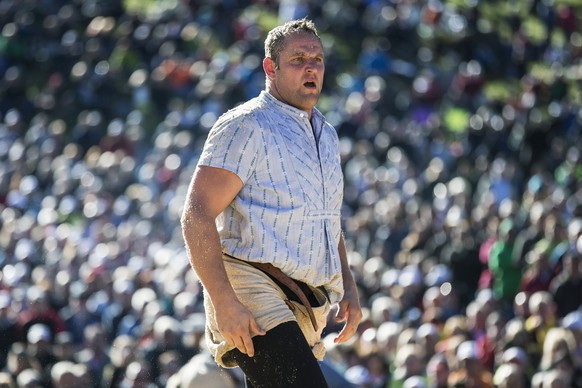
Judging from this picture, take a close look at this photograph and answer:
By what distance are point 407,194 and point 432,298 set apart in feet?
8.77

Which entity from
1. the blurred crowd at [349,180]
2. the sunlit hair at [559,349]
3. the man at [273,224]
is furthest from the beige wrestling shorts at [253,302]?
the sunlit hair at [559,349]

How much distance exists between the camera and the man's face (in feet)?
12.1

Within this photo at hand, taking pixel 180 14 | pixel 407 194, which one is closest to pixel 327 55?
pixel 180 14

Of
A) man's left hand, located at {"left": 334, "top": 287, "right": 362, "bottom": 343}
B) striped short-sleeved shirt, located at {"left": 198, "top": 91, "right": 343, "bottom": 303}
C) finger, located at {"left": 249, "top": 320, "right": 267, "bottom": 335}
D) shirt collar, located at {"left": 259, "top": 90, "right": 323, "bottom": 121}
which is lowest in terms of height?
man's left hand, located at {"left": 334, "top": 287, "right": 362, "bottom": 343}

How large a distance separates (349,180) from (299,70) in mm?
8708

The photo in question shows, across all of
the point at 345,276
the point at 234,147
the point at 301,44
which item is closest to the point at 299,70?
the point at 301,44

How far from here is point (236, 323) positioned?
3357 mm

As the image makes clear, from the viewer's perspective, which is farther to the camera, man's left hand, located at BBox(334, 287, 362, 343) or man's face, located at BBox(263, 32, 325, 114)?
man's left hand, located at BBox(334, 287, 362, 343)

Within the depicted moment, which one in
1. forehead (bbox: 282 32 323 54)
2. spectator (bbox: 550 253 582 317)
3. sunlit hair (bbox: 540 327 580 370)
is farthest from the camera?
spectator (bbox: 550 253 582 317)

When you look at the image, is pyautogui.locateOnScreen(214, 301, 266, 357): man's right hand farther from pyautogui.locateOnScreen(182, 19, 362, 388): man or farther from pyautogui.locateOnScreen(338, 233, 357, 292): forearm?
pyautogui.locateOnScreen(338, 233, 357, 292): forearm

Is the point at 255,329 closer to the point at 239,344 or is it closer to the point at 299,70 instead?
the point at 239,344

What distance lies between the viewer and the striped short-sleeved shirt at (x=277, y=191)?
140 inches

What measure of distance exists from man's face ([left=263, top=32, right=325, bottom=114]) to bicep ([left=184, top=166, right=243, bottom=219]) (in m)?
0.38

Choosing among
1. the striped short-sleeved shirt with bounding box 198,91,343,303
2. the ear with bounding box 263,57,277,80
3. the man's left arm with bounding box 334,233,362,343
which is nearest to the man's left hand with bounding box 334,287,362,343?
the man's left arm with bounding box 334,233,362,343
